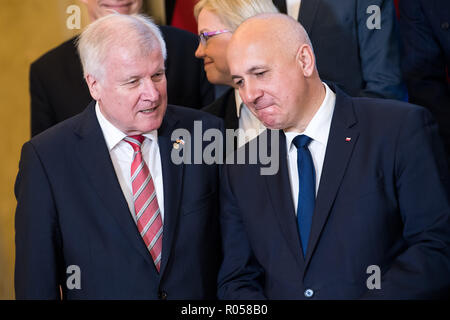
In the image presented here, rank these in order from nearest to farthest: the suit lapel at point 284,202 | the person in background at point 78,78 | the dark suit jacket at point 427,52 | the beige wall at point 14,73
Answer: the suit lapel at point 284,202 < the dark suit jacket at point 427,52 < the person in background at point 78,78 < the beige wall at point 14,73

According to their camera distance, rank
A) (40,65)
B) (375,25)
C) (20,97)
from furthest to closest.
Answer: (20,97) < (40,65) < (375,25)

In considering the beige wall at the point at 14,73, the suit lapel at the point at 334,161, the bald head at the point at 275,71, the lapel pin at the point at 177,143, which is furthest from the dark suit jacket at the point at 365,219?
the beige wall at the point at 14,73

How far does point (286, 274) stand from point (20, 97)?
9.29ft

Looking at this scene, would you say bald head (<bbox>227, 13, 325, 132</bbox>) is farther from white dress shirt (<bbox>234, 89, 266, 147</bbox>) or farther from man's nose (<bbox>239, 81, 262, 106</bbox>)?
white dress shirt (<bbox>234, 89, 266, 147</bbox>)

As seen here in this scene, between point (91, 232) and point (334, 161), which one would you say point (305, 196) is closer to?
point (334, 161)

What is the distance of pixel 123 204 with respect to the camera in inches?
95.1

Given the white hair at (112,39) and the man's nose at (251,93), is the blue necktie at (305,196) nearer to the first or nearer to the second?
the man's nose at (251,93)

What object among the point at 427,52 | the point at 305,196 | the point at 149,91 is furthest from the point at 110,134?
the point at 427,52

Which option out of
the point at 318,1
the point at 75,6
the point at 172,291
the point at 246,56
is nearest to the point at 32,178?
the point at 172,291

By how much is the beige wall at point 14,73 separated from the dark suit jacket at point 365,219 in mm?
2515

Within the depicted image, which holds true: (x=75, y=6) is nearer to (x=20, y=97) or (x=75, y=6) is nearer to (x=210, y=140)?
(x=20, y=97)

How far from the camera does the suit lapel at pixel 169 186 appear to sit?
2.43m
